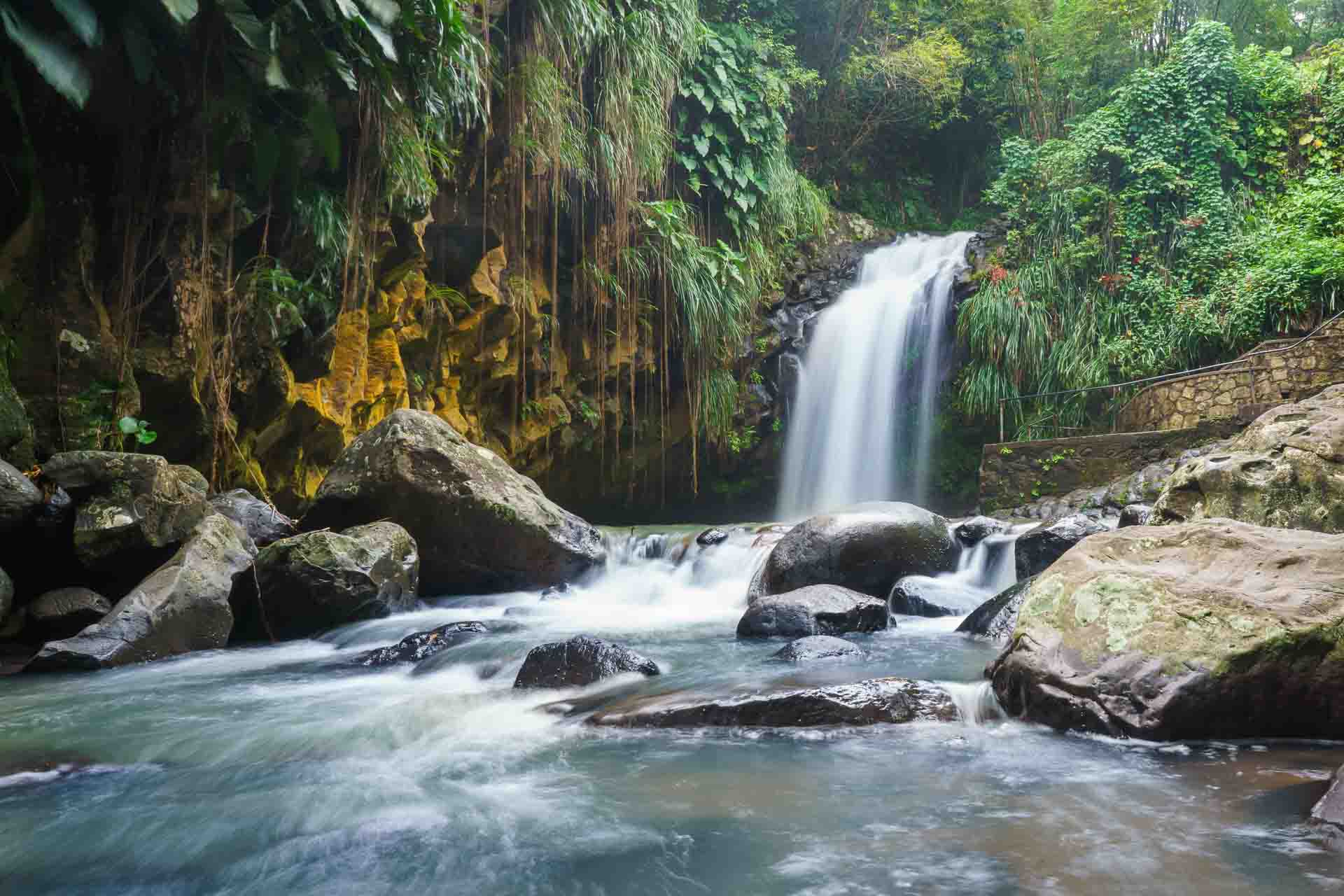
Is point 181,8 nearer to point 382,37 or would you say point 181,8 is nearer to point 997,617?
point 382,37

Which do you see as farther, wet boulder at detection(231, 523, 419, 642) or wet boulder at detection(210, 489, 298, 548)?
wet boulder at detection(210, 489, 298, 548)

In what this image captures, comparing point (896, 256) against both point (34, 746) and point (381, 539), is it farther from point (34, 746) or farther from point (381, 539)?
point (34, 746)

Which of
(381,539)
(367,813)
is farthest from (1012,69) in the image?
(367,813)

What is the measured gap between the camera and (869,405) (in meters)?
12.9

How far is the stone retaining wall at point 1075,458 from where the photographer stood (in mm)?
9664

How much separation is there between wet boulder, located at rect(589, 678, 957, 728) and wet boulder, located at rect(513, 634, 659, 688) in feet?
2.32

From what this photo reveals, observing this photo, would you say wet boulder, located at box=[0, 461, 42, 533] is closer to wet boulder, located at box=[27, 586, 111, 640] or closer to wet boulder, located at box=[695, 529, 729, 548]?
wet boulder, located at box=[27, 586, 111, 640]

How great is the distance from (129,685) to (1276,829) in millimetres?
4977

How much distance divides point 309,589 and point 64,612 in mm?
1437

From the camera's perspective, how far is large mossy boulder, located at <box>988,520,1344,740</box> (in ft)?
9.57

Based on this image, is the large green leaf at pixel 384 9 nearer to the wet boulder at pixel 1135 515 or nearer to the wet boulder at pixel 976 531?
the wet boulder at pixel 976 531

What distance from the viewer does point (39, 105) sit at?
5762mm

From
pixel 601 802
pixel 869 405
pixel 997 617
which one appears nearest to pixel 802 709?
pixel 601 802

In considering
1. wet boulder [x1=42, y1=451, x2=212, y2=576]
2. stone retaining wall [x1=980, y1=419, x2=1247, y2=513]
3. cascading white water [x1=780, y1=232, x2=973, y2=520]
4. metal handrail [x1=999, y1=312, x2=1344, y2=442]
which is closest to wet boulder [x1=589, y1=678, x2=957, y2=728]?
wet boulder [x1=42, y1=451, x2=212, y2=576]
